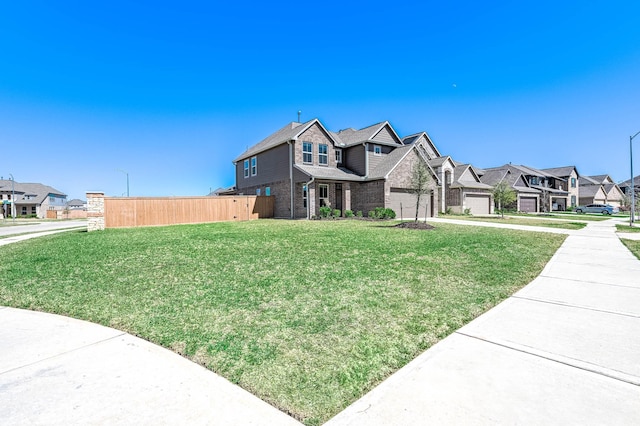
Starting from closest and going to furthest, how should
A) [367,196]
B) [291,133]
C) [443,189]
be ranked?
[367,196] < [291,133] < [443,189]

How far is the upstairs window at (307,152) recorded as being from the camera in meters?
22.8

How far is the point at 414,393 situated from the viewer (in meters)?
2.46

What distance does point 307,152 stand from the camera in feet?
75.6

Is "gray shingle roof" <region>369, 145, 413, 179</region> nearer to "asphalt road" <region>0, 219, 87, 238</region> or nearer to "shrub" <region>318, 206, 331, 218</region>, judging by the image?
"shrub" <region>318, 206, 331, 218</region>

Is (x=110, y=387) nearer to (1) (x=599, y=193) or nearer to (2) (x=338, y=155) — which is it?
(2) (x=338, y=155)

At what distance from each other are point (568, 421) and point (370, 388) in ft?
4.55

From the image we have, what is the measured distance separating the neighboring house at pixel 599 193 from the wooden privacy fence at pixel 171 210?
195 ft

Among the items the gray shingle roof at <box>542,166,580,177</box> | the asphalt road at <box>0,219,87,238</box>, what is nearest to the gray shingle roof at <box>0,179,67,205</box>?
the asphalt road at <box>0,219,87,238</box>

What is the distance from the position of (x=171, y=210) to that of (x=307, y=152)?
411 inches

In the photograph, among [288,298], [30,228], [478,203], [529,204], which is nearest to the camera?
[288,298]

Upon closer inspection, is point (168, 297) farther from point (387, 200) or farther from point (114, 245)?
point (387, 200)

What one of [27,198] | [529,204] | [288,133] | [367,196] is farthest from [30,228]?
[529,204]

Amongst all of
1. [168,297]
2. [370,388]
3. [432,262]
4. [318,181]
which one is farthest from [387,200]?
[370,388]

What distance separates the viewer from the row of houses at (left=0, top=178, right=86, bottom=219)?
56.1 m
